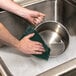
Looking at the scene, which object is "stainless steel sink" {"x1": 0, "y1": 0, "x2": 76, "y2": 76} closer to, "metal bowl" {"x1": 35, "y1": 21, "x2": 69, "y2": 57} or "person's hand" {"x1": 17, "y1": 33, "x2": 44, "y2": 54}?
"metal bowl" {"x1": 35, "y1": 21, "x2": 69, "y2": 57}

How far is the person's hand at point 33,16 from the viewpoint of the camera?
0.89 metres

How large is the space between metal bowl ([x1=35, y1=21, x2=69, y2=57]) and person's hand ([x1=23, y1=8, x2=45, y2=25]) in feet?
0.12

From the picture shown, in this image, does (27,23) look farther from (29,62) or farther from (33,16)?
(29,62)

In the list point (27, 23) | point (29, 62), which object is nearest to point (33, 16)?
point (27, 23)

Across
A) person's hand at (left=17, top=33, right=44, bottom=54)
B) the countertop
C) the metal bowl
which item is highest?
person's hand at (left=17, top=33, right=44, bottom=54)

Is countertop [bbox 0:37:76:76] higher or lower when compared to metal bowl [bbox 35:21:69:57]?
lower

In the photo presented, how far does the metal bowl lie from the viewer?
93cm

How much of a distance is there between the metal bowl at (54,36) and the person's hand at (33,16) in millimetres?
36

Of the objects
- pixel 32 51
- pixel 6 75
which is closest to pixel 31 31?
pixel 32 51

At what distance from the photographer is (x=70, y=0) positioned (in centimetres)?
89

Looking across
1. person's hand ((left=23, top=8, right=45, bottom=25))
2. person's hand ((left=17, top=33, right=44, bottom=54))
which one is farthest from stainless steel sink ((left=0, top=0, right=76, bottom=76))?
person's hand ((left=17, top=33, right=44, bottom=54))

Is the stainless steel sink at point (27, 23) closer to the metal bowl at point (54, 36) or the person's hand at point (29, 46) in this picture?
the metal bowl at point (54, 36)

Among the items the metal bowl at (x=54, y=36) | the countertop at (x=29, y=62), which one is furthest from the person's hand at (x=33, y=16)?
the countertop at (x=29, y=62)

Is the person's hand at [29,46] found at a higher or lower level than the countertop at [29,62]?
higher
